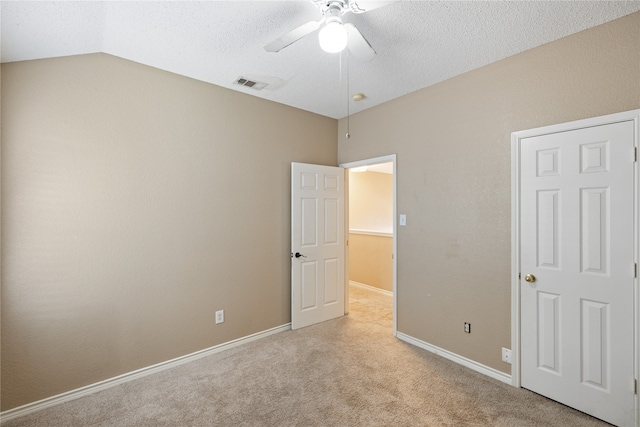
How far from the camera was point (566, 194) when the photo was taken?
2.15 metres

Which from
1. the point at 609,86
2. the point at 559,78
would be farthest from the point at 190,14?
the point at 609,86

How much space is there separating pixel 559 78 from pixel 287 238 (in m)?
2.88

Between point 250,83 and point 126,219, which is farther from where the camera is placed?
point 250,83

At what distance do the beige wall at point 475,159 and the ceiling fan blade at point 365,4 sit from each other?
97cm

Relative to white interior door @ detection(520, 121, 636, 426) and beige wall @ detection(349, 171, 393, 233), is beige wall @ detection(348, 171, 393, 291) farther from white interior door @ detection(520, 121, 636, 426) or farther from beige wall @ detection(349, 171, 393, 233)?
white interior door @ detection(520, 121, 636, 426)

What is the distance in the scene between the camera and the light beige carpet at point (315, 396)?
2033 millimetres

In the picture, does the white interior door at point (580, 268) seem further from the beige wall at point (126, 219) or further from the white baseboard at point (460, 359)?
the beige wall at point (126, 219)

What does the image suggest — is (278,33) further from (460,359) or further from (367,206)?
(367,206)

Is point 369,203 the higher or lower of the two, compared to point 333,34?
lower

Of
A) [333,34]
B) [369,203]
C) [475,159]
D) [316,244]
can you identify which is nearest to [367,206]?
[369,203]

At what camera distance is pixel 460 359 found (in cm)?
277

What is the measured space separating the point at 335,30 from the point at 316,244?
8.47ft

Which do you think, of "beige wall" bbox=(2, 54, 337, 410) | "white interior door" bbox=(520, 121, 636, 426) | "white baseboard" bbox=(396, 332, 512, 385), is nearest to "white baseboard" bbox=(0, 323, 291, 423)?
"beige wall" bbox=(2, 54, 337, 410)

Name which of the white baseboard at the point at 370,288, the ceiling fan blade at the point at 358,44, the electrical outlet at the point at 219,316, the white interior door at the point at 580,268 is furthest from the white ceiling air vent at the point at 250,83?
the white baseboard at the point at 370,288
